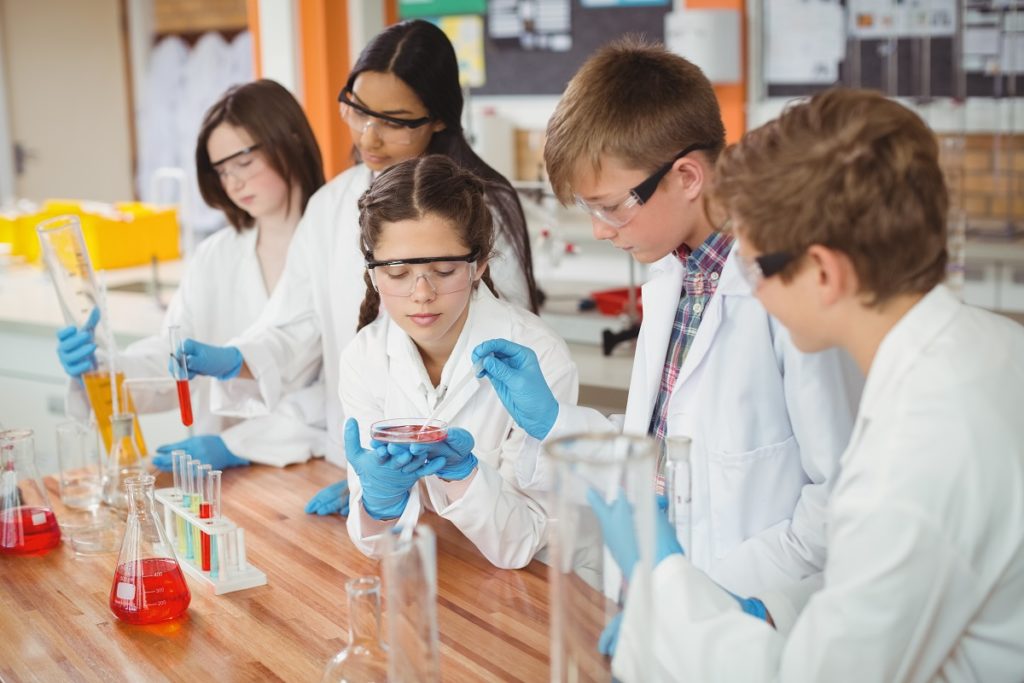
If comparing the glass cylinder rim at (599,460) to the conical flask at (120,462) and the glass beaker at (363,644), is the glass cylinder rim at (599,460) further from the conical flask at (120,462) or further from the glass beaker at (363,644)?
the conical flask at (120,462)

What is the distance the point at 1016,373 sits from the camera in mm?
1170

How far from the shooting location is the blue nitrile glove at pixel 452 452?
5.44 feet

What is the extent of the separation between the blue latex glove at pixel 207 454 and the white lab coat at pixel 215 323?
0.12 meters

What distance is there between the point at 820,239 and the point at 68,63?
7.37 meters

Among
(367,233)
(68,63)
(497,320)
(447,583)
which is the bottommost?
(447,583)

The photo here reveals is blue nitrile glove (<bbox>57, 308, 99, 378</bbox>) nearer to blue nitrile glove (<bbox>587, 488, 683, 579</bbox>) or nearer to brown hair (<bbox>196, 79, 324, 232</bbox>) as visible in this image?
brown hair (<bbox>196, 79, 324, 232</bbox>)

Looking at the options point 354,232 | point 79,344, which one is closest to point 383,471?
point 79,344

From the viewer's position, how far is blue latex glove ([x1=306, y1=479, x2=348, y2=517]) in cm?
206

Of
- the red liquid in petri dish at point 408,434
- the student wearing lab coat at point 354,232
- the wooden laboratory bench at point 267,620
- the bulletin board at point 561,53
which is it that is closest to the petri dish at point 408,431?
the red liquid in petri dish at point 408,434

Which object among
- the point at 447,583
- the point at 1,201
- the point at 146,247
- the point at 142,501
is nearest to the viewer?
the point at 142,501

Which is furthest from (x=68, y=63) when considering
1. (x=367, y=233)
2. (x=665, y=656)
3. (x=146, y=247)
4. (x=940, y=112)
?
(x=665, y=656)

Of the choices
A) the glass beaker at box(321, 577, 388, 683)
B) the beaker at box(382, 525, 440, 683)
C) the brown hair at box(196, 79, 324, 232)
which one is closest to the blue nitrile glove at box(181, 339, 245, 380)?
the brown hair at box(196, 79, 324, 232)

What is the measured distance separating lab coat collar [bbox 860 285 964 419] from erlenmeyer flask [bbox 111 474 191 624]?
1.00 meters

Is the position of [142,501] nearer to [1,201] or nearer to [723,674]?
[723,674]
